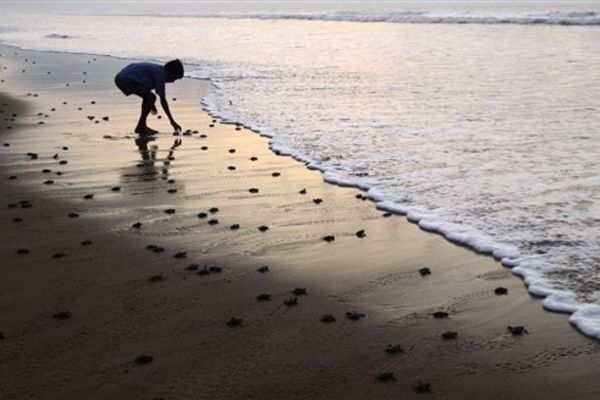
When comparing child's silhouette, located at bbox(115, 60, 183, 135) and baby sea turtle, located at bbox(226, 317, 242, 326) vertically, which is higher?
child's silhouette, located at bbox(115, 60, 183, 135)

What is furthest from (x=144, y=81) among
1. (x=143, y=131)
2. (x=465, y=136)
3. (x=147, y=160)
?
(x=465, y=136)

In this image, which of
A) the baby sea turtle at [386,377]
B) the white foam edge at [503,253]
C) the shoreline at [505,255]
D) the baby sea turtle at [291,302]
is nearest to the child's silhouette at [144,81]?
the shoreline at [505,255]

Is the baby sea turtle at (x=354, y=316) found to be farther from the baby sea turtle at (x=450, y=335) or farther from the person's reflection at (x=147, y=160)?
the person's reflection at (x=147, y=160)

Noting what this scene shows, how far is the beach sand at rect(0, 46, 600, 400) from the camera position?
195 inches

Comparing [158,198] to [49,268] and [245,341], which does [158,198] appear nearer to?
[49,268]

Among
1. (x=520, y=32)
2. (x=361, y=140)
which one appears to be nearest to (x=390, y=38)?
(x=520, y=32)

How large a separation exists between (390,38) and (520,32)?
9.30m

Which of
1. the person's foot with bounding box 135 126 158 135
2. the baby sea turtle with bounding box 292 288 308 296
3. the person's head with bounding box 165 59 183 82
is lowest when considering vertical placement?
the person's foot with bounding box 135 126 158 135

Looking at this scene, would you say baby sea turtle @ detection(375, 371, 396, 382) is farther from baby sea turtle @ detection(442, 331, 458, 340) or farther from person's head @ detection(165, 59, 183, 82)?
person's head @ detection(165, 59, 183, 82)

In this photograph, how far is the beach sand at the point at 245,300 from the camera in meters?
4.95

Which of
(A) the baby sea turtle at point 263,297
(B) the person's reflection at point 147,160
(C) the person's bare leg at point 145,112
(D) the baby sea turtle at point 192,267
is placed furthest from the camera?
(C) the person's bare leg at point 145,112

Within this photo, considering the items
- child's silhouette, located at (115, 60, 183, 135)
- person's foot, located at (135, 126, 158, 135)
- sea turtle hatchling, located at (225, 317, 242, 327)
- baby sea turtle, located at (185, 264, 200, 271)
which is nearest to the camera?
sea turtle hatchling, located at (225, 317, 242, 327)

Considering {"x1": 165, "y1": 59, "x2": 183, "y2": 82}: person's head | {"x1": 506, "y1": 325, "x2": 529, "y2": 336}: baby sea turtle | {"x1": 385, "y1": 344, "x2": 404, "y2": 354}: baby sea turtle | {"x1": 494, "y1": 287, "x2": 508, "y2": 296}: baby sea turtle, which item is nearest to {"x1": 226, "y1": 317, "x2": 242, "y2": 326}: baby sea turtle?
{"x1": 385, "y1": 344, "x2": 404, "y2": 354}: baby sea turtle

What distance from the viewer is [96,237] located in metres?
8.03
